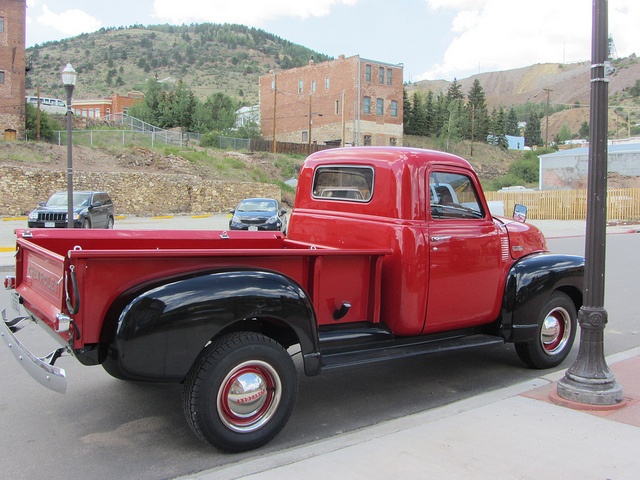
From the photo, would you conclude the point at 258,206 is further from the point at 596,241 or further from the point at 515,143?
the point at 515,143

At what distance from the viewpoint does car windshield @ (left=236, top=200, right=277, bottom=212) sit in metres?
21.7

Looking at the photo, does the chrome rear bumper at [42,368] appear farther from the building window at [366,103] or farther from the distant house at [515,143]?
the distant house at [515,143]

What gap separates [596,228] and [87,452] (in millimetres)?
4108

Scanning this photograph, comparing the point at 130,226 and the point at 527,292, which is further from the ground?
the point at 130,226

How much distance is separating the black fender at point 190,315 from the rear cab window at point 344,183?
1549 mm

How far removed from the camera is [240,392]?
3865 mm

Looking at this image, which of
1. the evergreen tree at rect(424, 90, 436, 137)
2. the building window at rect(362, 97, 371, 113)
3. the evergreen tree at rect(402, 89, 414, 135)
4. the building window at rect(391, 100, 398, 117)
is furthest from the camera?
A: the evergreen tree at rect(424, 90, 436, 137)

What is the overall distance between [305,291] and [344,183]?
5.32 feet

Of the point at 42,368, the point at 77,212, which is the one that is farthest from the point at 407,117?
the point at 42,368

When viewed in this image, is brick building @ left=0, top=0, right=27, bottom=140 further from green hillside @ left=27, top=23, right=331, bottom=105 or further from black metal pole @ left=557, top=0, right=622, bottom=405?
→ green hillside @ left=27, top=23, right=331, bottom=105

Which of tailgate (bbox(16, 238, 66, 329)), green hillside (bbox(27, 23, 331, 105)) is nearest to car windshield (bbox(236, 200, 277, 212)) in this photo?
tailgate (bbox(16, 238, 66, 329))

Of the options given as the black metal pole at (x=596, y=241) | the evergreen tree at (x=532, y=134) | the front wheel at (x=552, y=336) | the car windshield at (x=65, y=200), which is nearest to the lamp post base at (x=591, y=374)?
the black metal pole at (x=596, y=241)

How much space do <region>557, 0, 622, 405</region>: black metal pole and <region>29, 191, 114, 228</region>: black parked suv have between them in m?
18.7

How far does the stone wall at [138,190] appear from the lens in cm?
3100
